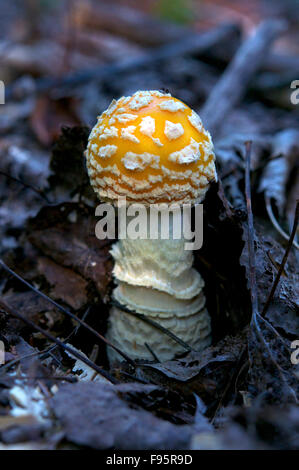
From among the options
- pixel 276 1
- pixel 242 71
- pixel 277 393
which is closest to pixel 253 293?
pixel 277 393

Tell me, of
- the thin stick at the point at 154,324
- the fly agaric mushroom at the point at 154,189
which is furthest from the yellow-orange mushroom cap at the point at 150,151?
the thin stick at the point at 154,324

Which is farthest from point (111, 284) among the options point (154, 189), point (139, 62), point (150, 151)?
point (139, 62)

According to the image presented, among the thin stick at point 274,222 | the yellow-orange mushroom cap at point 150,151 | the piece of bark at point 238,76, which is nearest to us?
the yellow-orange mushroom cap at point 150,151

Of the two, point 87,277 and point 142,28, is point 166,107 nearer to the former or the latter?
point 87,277

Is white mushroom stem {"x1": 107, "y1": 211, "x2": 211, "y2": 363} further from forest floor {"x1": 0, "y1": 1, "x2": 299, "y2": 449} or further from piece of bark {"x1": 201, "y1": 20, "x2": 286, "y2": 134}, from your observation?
piece of bark {"x1": 201, "y1": 20, "x2": 286, "y2": 134}
